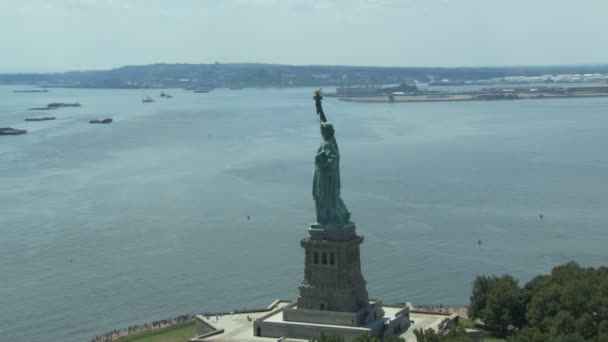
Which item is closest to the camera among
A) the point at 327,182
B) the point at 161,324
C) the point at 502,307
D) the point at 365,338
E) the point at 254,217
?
the point at 365,338

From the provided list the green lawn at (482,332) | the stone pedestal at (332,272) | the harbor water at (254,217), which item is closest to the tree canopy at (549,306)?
the green lawn at (482,332)

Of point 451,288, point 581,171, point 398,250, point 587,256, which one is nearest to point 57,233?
point 398,250

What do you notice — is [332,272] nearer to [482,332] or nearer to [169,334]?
[482,332]

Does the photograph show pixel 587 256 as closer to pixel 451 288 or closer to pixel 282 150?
pixel 451 288

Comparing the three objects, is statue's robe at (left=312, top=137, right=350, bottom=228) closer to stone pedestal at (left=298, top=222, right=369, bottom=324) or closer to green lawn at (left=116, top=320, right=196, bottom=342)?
stone pedestal at (left=298, top=222, right=369, bottom=324)

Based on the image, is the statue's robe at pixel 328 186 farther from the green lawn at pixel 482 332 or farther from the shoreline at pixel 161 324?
the shoreline at pixel 161 324

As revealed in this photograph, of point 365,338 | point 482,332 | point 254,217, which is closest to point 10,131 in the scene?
point 254,217
